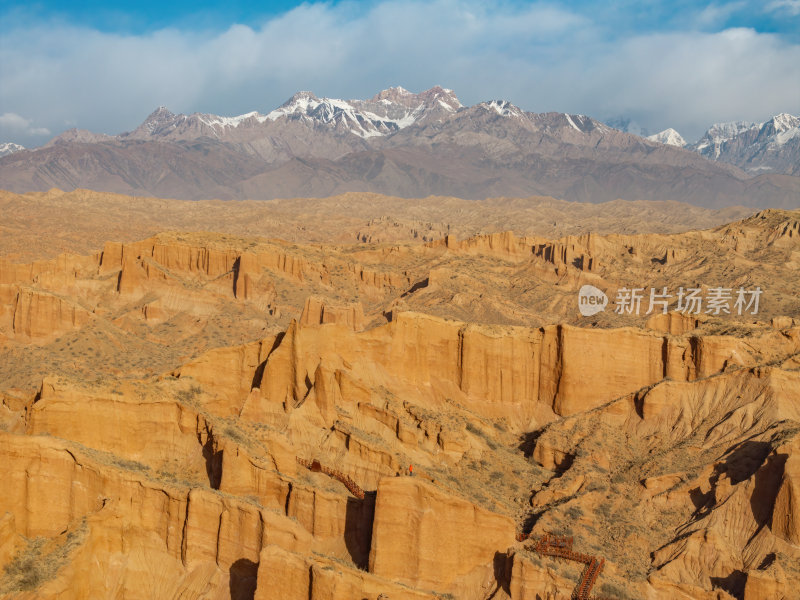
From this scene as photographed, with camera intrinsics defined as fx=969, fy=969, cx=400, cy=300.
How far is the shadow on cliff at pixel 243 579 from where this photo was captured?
2933 cm

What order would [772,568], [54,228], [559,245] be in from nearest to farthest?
[772,568], [559,245], [54,228]

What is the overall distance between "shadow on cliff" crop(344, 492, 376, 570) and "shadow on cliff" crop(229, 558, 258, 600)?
3.46 metres

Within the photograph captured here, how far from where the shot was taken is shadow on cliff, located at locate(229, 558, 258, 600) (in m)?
29.3

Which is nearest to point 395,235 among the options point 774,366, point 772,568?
point 774,366

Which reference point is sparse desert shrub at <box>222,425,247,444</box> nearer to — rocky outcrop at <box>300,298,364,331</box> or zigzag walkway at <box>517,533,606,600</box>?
zigzag walkway at <box>517,533,606,600</box>

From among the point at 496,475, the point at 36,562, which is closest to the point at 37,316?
the point at 496,475

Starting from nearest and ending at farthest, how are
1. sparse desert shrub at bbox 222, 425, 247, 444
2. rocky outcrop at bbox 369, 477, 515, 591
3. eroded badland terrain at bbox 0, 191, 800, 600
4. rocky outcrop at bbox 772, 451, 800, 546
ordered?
1. eroded badland terrain at bbox 0, 191, 800, 600
2. rocky outcrop at bbox 369, 477, 515, 591
3. rocky outcrop at bbox 772, 451, 800, 546
4. sparse desert shrub at bbox 222, 425, 247, 444

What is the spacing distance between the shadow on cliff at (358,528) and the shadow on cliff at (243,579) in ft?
11.3

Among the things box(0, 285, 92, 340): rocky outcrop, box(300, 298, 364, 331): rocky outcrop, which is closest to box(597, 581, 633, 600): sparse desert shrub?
box(300, 298, 364, 331): rocky outcrop

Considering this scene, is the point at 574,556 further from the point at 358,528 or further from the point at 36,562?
the point at 36,562

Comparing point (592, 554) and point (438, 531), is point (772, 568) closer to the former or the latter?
point (592, 554)

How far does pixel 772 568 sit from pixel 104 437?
22742 millimetres

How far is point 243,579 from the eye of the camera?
2961 cm

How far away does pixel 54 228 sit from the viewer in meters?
145
